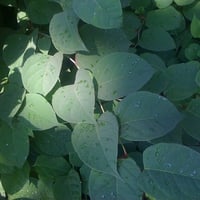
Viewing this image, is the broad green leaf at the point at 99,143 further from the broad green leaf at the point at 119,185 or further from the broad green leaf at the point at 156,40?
the broad green leaf at the point at 156,40

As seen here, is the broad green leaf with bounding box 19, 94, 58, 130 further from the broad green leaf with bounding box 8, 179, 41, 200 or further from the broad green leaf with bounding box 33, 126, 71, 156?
the broad green leaf with bounding box 8, 179, 41, 200

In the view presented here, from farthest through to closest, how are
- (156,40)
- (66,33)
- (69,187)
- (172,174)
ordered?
1. (156,40)
2. (69,187)
3. (66,33)
4. (172,174)

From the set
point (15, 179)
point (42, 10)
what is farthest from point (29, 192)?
point (42, 10)

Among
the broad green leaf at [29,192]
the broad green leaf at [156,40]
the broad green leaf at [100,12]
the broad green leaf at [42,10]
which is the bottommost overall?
the broad green leaf at [29,192]

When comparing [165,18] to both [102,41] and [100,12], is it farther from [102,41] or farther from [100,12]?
A: [100,12]

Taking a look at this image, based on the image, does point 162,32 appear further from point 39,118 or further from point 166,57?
point 39,118

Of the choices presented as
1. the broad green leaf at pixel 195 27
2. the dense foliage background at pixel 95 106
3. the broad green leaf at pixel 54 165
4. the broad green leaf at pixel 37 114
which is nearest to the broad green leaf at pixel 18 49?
the dense foliage background at pixel 95 106
